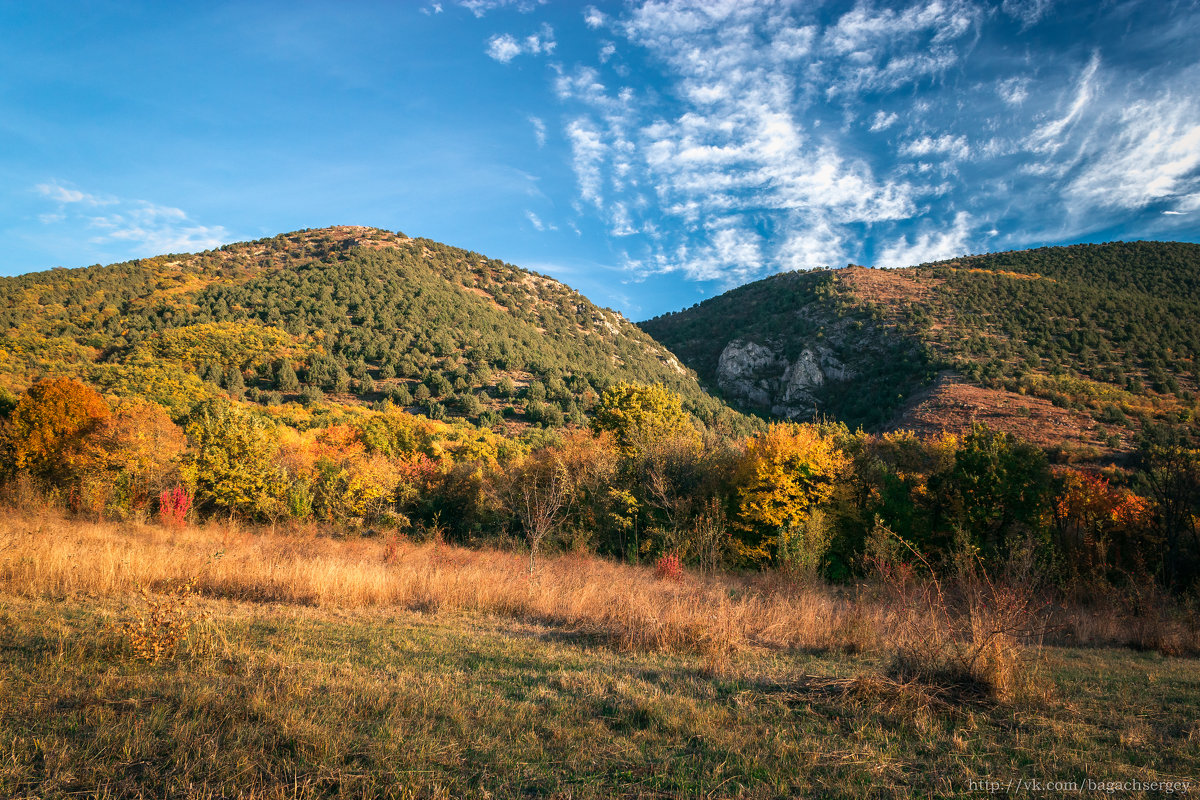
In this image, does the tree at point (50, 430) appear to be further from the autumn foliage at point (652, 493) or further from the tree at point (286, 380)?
the tree at point (286, 380)

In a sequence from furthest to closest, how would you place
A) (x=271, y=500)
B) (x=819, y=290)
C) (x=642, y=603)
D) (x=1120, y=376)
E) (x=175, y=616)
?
1. (x=819, y=290)
2. (x=1120, y=376)
3. (x=271, y=500)
4. (x=642, y=603)
5. (x=175, y=616)

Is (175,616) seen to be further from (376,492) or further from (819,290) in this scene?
(819,290)

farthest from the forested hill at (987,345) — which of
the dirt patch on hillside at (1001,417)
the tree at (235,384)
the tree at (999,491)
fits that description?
the tree at (235,384)

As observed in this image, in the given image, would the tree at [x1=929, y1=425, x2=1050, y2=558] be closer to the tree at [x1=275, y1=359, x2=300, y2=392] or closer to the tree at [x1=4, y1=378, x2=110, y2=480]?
the tree at [x1=4, y1=378, x2=110, y2=480]

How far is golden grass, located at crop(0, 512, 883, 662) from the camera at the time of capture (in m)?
7.83

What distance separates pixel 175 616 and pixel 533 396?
49788mm

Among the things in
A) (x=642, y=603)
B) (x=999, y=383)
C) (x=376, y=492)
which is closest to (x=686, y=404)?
(x=999, y=383)

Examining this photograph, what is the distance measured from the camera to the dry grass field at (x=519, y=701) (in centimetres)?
329

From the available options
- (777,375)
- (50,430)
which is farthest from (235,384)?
(777,375)

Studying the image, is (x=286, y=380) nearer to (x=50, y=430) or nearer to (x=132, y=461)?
(x=50, y=430)

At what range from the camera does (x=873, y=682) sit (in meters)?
5.00

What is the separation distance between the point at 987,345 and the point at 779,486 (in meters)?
51.5

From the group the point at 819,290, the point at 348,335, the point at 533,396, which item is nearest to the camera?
the point at 533,396

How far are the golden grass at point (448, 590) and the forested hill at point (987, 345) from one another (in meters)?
38.5
